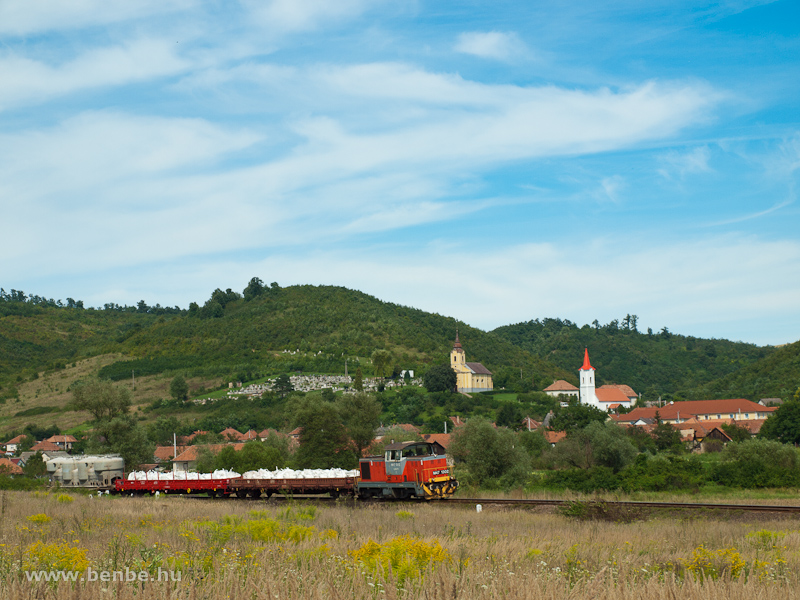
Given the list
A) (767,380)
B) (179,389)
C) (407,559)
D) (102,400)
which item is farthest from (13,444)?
(767,380)

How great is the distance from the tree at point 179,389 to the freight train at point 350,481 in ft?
296

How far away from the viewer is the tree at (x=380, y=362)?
136 metres

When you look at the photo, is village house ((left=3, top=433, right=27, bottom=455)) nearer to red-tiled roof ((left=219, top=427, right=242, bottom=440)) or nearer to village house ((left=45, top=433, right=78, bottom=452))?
village house ((left=45, top=433, right=78, bottom=452))

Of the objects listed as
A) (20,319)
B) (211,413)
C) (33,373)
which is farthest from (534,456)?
(20,319)

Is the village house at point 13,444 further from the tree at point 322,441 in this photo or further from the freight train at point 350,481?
the freight train at point 350,481

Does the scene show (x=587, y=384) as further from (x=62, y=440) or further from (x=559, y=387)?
(x=62, y=440)

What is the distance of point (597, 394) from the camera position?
537ft

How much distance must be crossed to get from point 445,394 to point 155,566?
117m

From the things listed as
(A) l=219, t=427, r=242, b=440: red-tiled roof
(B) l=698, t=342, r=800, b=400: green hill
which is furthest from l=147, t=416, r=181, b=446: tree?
(B) l=698, t=342, r=800, b=400: green hill

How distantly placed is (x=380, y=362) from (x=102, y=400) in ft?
279

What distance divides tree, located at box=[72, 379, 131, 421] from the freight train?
16689mm

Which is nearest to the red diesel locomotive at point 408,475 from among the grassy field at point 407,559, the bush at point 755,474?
the grassy field at point 407,559

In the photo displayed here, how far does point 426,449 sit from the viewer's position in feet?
93.7

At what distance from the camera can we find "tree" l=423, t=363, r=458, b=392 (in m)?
129
